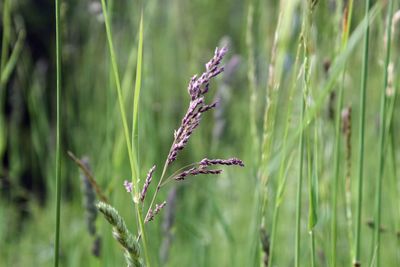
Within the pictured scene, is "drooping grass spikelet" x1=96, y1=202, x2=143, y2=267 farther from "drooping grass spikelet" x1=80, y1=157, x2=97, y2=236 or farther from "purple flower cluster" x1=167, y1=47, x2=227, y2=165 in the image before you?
"drooping grass spikelet" x1=80, y1=157, x2=97, y2=236

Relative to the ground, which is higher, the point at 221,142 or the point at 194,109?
the point at 221,142

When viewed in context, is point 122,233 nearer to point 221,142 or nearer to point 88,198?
point 88,198

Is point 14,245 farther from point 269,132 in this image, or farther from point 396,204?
point 269,132

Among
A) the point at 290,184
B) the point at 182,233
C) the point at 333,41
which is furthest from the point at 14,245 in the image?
the point at 333,41

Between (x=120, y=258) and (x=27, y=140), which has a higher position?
(x=27, y=140)

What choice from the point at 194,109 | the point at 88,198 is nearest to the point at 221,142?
the point at 88,198

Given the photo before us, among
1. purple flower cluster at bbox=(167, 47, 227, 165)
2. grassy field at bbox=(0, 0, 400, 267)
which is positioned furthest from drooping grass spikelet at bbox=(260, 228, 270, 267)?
purple flower cluster at bbox=(167, 47, 227, 165)
